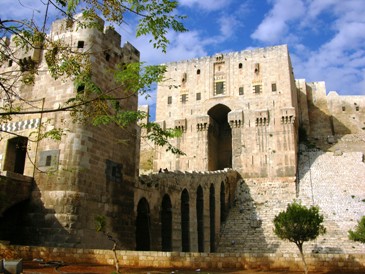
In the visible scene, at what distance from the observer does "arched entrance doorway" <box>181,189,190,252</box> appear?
2062 centimetres

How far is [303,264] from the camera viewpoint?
34.8 ft

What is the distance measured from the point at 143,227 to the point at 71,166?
19.3 ft

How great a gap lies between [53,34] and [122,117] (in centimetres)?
626

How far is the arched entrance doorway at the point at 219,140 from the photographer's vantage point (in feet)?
116

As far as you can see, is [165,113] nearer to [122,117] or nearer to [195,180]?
[195,180]

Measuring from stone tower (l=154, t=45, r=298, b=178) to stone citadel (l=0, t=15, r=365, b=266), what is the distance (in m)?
0.10

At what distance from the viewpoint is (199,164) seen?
110 ft

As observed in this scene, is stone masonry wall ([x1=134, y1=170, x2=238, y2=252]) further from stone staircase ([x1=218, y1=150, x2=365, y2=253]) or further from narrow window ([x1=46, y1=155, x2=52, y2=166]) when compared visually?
narrow window ([x1=46, y1=155, x2=52, y2=166])

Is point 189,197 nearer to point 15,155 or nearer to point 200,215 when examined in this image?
point 200,215

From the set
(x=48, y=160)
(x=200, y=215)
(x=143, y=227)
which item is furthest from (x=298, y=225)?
(x=200, y=215)

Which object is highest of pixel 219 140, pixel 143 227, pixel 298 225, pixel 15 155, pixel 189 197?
pixel 219 140

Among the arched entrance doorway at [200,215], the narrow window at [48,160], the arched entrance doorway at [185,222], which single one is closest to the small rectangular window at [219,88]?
the arched entrance doorway at [200,215]

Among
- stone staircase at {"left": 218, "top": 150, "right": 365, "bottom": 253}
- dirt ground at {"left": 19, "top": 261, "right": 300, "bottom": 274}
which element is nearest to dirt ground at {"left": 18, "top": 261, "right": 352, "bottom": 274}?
dirt ground at {"left": 19, "top": 261, "right": 300, "bottom": 274}

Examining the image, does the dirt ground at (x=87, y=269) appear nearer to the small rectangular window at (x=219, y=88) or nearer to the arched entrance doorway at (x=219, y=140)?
Result: the arched entrance doorway at (x=219, y=140)
